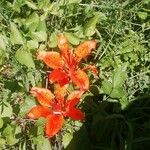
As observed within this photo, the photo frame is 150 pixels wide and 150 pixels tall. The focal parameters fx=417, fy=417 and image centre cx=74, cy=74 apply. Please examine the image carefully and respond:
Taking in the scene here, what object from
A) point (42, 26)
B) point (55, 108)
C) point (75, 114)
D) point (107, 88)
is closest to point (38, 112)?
point (55, 108)

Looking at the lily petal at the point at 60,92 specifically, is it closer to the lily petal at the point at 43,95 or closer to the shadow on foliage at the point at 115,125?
the lily petal at the point at 43,95

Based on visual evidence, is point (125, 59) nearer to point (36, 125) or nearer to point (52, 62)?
point (52, 62)

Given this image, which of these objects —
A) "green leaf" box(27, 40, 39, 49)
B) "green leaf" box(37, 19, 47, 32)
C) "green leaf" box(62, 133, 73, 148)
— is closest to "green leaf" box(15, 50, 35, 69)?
"green leaf" box(27, 40, 39, 49)

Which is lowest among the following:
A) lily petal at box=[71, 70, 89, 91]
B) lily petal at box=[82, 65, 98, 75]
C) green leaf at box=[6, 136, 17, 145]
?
green leaf at box=[6, 136, 17, 145]

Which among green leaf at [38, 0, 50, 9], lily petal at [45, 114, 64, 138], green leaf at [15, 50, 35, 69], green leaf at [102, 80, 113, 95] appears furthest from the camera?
green leaf at [38, 0, 50, 9]

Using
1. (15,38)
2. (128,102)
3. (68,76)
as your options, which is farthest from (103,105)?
(15,38)

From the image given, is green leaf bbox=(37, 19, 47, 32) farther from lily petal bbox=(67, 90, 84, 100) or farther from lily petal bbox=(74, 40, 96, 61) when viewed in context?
lily petal bbox=(67, 90, 84, 100)

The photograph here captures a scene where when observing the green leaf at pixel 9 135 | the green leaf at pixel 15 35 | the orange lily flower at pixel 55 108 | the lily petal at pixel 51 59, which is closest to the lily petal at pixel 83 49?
the lily petal at pixel 51 59
